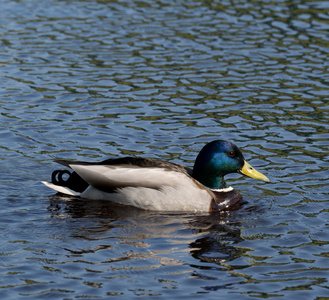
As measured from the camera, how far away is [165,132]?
1370 centimetres

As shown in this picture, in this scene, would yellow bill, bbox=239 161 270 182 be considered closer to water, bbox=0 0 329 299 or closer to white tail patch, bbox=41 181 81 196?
water, bbox=0 0 329 299

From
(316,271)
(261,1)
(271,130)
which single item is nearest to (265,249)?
(316,271)

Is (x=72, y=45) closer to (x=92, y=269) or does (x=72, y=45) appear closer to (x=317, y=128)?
(x=317, y=128)

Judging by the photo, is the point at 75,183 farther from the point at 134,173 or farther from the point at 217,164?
the point at 217,164

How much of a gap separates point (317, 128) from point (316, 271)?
542 cm

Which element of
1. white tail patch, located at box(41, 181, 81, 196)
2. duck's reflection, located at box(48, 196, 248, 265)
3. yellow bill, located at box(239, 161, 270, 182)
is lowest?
duck's reflection, located at box(48, 196, 248, 265)

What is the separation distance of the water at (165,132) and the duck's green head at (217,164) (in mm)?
451

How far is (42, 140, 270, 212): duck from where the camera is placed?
10859mm

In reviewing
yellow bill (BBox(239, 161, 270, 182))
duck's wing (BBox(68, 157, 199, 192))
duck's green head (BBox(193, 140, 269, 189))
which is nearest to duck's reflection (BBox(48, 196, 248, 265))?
duck's wing (BBox(68, 157, 199, 192))

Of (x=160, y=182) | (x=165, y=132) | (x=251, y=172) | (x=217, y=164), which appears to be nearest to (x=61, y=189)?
(x=160, y=182)

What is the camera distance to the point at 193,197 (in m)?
10.9

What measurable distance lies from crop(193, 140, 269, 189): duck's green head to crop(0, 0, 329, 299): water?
17.7 inches

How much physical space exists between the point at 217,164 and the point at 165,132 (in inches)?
103

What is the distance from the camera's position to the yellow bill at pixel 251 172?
11.4 meters
